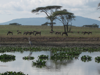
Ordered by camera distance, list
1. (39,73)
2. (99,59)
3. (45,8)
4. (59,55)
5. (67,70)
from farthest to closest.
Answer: (45,8), (59,55), (99,59), (67,70), (39,73)

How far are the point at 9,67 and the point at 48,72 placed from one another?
2.52 metres

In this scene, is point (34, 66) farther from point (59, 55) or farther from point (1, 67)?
point (59, 55)

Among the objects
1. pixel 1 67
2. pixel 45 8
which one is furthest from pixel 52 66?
pixel 45 8

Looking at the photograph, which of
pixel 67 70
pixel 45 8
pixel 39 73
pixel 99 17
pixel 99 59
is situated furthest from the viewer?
pixel 45 8

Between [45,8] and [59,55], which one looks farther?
[45,8]

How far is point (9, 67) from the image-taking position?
12242 millimetres

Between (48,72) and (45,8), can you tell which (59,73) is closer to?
(48,72)

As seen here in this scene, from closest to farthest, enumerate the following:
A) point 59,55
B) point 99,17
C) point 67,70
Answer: point 67,70
point 59,55
point 99,17

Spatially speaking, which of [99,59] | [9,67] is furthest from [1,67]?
[99,59]

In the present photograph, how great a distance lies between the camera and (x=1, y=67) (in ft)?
40.2

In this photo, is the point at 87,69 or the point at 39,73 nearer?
the point at 39,73

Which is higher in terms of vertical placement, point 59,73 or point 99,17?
point 99,17

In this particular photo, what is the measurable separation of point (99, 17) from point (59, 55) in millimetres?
29225

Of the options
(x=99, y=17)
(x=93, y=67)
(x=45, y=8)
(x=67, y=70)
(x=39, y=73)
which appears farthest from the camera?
(x=45, y=8)
